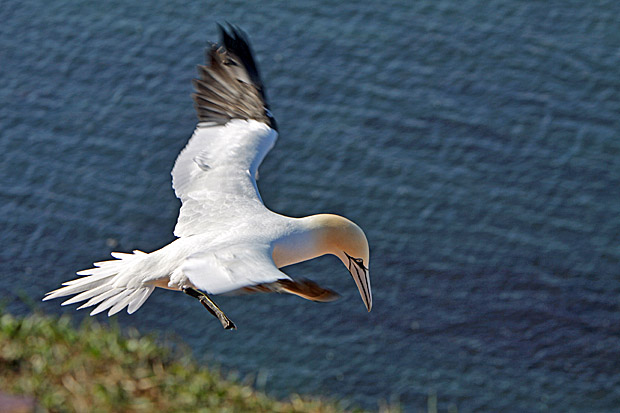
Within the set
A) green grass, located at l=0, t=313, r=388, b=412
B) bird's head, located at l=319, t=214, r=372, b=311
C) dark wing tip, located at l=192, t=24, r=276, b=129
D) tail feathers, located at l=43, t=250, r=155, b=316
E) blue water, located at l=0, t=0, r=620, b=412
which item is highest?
dark wing tip, located at l=192, t=24, r=276, b=129

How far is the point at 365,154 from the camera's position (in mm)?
13336

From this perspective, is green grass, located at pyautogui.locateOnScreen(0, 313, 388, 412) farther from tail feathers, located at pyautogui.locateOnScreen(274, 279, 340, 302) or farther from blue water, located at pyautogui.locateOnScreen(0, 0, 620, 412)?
blue water, located at pyautogui.locateOnScreen(0, 0, 620, 412)

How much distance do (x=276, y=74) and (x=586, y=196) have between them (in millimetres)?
4950

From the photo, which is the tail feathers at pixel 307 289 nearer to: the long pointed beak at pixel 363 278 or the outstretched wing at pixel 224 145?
the long pointed beak at pixel 363 278

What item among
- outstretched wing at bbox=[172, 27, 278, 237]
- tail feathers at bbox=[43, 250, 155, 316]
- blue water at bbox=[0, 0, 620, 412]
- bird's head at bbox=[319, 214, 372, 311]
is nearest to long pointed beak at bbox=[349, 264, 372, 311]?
bird's head at bbox=[319, 214, 372, 311]

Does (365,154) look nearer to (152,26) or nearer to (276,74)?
(276,74)

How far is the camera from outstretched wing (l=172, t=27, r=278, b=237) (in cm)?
677

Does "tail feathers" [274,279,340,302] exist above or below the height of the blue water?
above

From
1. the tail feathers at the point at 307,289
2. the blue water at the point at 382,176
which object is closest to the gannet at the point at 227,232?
the tail feathers at the point at 307,289

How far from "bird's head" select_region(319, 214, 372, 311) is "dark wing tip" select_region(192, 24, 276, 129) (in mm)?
1775

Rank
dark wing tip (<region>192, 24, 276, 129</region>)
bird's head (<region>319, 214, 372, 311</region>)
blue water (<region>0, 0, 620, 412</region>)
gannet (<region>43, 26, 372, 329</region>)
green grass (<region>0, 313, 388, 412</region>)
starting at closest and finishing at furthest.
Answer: gannet (<region>43, 26, 372, 329</region>) < bird's head (<region>319, 214, 372, 311</region>) < green grass (<region>0, 313, 388, 412</region>) < dark wing tip (<region>192, 24, 276, 129</region>) < blue water (<region>0, 0, 620, 412</region>)

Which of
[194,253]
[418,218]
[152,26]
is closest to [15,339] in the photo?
[194,253]

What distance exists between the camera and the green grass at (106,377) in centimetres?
640

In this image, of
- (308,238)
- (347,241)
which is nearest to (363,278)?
(347,241)
